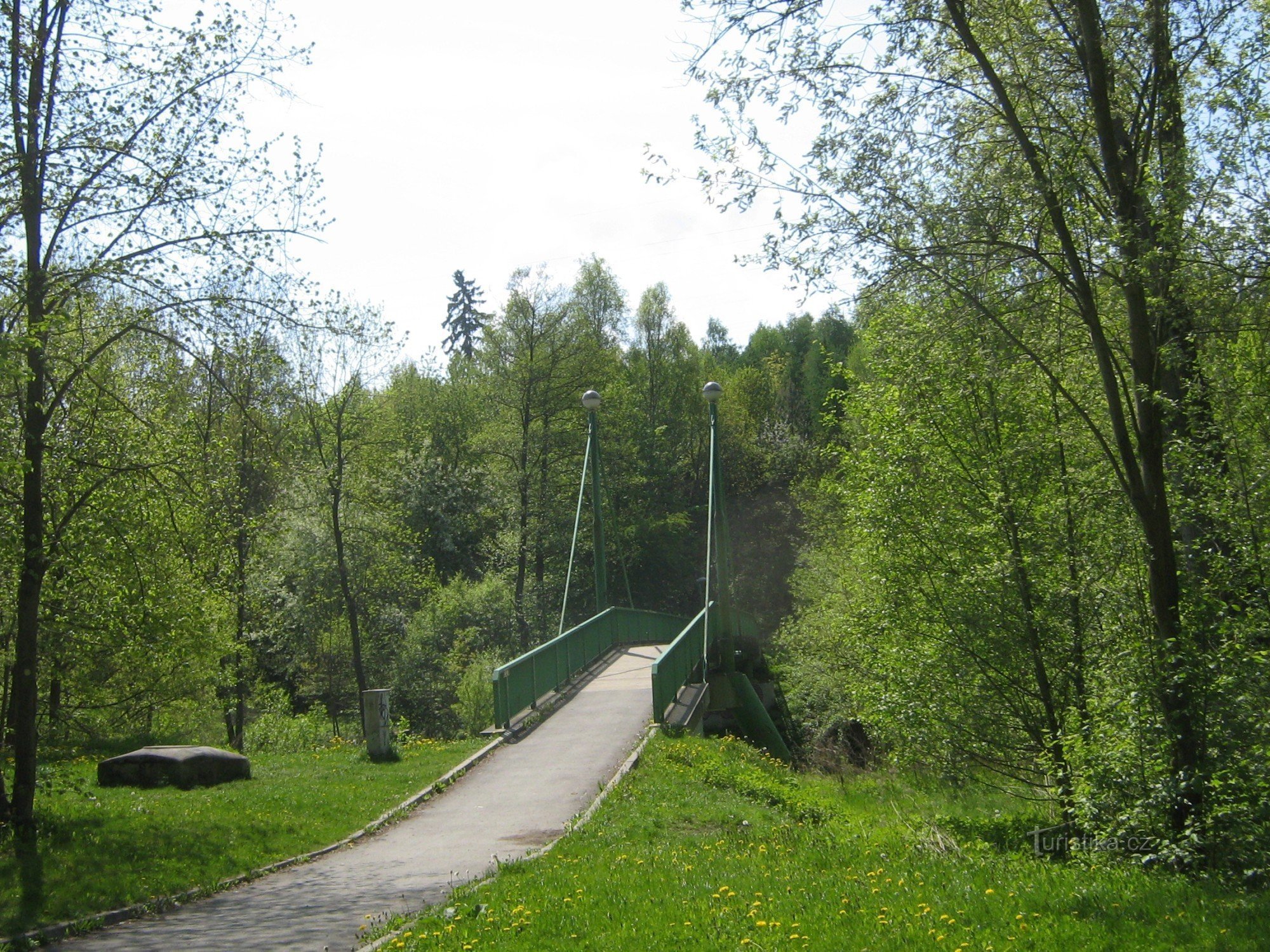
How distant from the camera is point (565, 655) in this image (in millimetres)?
19359

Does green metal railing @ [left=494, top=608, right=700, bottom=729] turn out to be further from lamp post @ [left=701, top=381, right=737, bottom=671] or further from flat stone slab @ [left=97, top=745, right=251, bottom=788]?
flat stone slab @ [left=97, top=745, right=251, bottom=788]

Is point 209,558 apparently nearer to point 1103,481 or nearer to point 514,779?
point 514,779

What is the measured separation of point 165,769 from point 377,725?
365 centimetres

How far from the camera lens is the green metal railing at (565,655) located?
52.2ft

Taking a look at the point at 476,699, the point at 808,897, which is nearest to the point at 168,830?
the point at 808,897

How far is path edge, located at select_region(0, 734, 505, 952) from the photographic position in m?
6.88

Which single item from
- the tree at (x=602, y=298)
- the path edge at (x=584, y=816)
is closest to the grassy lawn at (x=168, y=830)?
the path edge at (x=584, y=816)

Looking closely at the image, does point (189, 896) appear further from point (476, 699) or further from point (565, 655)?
point (476, 699)

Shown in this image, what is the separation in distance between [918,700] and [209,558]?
31.3 feet

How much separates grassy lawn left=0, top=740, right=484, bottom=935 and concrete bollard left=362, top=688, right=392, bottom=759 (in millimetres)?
849

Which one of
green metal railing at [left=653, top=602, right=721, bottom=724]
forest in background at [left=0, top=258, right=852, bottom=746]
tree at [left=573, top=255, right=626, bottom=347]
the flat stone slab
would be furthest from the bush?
tree at [left=573, top=255, right=626, bottom=347]

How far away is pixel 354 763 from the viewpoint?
15531 mm

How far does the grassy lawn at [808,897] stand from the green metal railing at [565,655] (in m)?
5.32

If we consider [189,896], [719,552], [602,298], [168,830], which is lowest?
[189,896]
